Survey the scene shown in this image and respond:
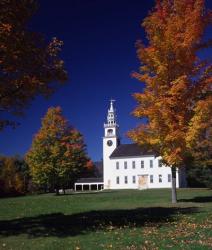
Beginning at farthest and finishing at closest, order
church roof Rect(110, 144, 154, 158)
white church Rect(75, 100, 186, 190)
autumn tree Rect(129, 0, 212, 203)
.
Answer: church roof Rect(110, 144, 154, 158) → white church Rect(75, 100, 186, 190) → autumn tree Rect(129, 0, 212, 203)

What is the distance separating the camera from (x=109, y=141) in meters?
94.6

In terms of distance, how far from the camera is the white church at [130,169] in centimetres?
8331

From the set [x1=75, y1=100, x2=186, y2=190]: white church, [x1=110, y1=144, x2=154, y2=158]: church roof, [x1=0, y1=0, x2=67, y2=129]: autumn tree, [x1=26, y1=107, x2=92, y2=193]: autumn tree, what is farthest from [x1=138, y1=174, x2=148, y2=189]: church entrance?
[x1=0, y1=0, x2=67, y2=129]: autumn tree

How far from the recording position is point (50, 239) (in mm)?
13023

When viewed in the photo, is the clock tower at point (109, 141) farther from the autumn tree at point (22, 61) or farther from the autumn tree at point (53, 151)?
the autumn tree at point (22, 61)

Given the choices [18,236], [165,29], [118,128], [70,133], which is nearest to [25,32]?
[18,236]

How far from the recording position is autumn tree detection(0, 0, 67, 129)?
14.2 m

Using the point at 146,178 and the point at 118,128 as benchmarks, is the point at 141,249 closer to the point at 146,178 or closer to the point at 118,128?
the point at 146,178

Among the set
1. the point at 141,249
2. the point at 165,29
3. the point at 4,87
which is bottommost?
the point at 141,249

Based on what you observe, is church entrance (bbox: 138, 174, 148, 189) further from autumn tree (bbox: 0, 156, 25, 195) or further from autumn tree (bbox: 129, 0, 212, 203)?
autumn tree (bbox: 129, 0, 212, 203)

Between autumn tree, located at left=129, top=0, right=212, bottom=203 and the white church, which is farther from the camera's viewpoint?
the white church

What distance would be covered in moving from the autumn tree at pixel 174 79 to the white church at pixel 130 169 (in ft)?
184

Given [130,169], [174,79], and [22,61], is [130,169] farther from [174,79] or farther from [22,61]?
[22,61]

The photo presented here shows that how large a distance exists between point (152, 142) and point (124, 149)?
6582cm
